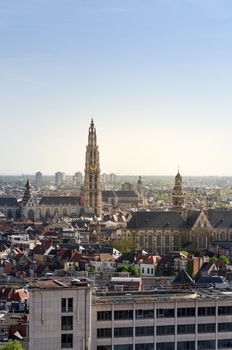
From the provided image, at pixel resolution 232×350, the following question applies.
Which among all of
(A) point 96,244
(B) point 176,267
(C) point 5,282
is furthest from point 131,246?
(C) point 5,282

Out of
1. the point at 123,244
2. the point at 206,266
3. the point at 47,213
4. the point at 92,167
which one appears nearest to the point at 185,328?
the point at 206,266

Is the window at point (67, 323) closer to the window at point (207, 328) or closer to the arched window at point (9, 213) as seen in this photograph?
the window at point (207, 328)

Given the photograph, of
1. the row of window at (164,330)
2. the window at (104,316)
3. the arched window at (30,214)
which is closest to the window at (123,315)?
the window at (104,316)

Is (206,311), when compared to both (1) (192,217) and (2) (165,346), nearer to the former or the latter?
(2) (165,346)

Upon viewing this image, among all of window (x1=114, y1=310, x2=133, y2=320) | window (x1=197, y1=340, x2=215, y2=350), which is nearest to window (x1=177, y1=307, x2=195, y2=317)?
window (x1=197, y1=340, x2=215, y2=350)

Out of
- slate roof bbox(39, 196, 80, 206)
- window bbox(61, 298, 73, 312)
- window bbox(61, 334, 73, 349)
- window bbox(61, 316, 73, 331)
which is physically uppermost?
slate roof bbox(39, 196, 80, 206)

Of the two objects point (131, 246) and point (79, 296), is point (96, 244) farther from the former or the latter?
point (79, 296)

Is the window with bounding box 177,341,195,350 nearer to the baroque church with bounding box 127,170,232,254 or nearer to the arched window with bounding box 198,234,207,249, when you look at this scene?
the baroque church with bounding box 127,170,232,254
